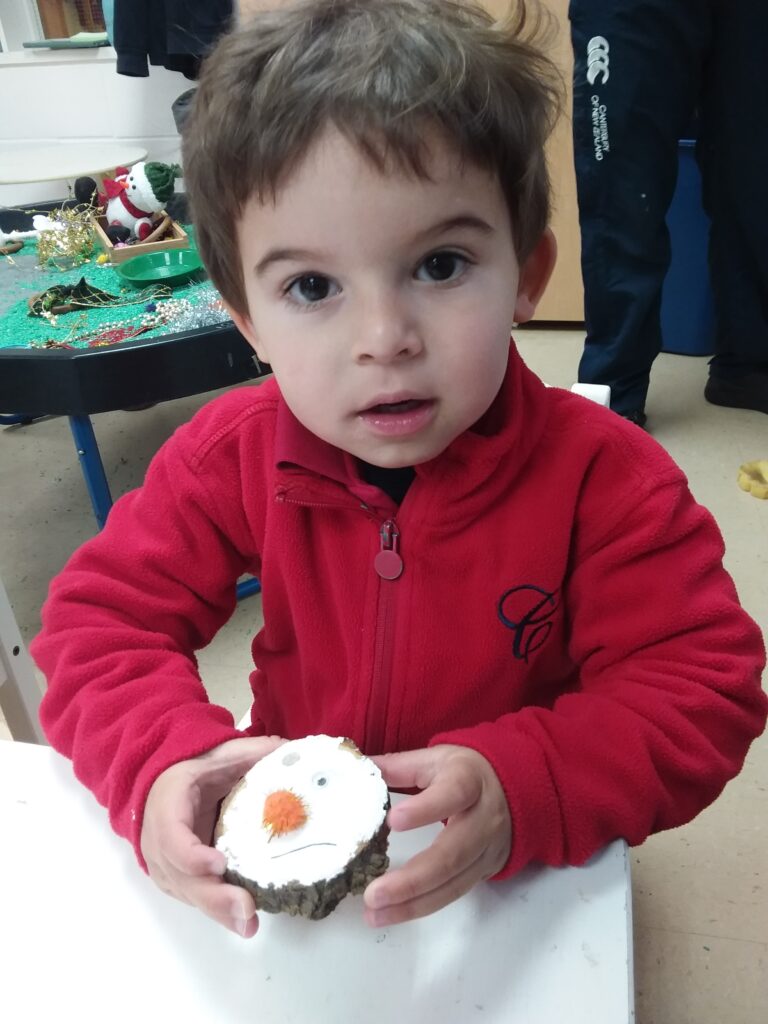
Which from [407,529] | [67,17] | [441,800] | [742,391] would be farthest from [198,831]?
[67,17]

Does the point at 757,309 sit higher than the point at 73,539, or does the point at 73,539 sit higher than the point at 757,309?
the point at 757,309

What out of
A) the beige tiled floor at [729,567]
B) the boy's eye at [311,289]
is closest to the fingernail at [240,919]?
the boy's eye at [311,289]

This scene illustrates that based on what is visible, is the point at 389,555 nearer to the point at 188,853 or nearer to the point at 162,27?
the point at 188,853

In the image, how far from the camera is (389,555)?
Answer: 61 centimetres

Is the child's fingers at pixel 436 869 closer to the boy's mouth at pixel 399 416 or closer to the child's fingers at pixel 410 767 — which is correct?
the child's fingers at pixel 410 767

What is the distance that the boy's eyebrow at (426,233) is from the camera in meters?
0.49

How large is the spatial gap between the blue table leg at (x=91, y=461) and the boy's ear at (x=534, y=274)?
37.8 inches

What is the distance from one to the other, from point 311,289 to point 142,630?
0.29 meters

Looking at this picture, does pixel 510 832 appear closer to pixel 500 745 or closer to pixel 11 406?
pixel 500 745

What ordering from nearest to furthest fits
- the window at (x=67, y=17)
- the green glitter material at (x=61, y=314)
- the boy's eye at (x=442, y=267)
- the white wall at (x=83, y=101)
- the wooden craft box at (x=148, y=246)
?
the boy's eye at (x=442, y=267), the green glitter material at (x=61, y=314), the wooden craft box at (x=148, y=246), the white wall at (x=83, y=101), the window at (x=67, y=17)

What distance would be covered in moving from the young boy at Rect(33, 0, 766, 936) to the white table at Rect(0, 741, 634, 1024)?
26mm

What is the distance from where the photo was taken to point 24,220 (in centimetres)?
207

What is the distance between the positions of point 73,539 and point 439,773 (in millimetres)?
1566

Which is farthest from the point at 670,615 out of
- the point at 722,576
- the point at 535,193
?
the point at 535,193
